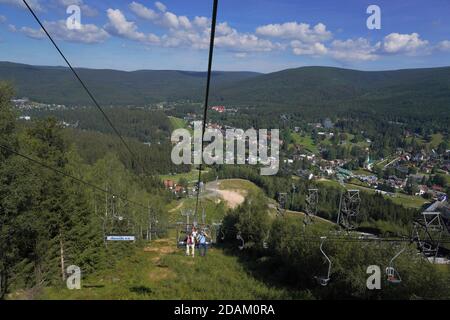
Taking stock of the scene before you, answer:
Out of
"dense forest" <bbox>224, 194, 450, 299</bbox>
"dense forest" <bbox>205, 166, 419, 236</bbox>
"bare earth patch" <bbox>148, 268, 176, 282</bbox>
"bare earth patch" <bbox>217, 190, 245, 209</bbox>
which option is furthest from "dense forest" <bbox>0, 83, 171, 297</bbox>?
"bare earth patch" <bbox>217, 190, 245, 209</bbox>

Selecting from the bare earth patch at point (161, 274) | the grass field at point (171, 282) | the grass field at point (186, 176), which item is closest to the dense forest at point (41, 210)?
the grass field at point (171, 282)

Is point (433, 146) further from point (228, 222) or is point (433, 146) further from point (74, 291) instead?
point (74, 291)

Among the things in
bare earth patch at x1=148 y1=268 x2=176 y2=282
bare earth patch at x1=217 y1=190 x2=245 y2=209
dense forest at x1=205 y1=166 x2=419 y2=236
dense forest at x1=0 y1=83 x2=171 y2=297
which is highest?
dense forest at x1=0 y1=83 x2=171 y2=297

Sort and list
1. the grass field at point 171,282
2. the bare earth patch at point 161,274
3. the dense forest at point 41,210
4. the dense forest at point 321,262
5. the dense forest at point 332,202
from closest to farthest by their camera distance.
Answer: the dense forest at point 41,210
the dense forest at point 321,262
the grass field at point 171,282
the bare earth patch at point 161,274
the dense forest at point 332,202

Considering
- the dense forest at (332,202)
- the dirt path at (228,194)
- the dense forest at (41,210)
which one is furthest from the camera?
the dirt path at (228,194)

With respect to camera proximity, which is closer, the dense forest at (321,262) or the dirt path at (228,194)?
the dense forest at (321,262)

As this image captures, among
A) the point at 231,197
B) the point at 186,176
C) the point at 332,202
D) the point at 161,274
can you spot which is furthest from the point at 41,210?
the point at 186,176

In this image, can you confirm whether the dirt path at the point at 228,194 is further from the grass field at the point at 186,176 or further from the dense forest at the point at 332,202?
the grass field at the point at 186,176

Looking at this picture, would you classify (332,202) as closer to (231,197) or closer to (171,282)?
(231,197)

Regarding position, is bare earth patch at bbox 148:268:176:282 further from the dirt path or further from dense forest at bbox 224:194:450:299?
the dirt path

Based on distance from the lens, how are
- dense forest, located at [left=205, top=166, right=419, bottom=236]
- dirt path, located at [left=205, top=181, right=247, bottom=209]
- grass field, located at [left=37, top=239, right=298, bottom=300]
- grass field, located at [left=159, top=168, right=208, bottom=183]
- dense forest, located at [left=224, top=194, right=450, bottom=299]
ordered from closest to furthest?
1. dense forest, located at [left=224, top=194, right=450, bottom=299]
2. grass field, located at [left=37, top=239, right=298, bottom=300]
3. dense forest, located at [left=205, top=166, right=419, bottom=236]
4. dirt path, located at [left=205, top=181, right=247, bottom=209]
5. grass field, located at [left=159, top=168, right=208, bottom=183]
